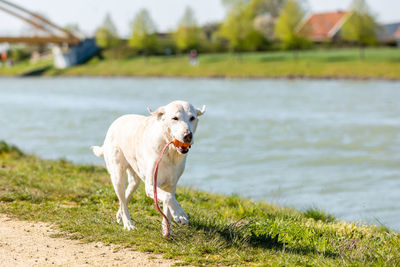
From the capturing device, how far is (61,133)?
24.3m

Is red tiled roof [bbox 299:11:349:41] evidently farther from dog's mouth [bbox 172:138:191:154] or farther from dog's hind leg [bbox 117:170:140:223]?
dog's mouth [bbox 172:138:191:154]

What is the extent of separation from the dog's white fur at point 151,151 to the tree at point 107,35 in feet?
261

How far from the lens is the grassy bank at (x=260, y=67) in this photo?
5159cm

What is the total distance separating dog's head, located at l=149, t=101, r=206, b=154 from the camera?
593 cm

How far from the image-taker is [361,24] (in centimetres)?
6172

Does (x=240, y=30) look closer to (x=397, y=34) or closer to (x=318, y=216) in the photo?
(x=397, y=34)

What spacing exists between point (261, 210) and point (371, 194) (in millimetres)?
5256

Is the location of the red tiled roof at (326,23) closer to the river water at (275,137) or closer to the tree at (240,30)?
the tree at (240,30)

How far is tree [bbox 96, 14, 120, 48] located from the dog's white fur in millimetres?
79676

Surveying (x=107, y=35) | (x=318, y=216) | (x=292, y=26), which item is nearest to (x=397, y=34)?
(x=292, y=26)

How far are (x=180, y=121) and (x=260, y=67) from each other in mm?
53698

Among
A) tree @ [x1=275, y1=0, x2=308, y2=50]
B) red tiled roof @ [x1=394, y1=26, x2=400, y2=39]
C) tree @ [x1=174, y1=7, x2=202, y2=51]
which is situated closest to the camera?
tree @ [x1=275, y1=0, x2=308, y2=50]

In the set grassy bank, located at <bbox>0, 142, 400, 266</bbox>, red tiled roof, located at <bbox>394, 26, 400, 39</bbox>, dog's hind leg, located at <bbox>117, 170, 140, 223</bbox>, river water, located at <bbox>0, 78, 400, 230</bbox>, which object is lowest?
red tiled roof, located at <bbox>394, 26, 400, 39</bbox>

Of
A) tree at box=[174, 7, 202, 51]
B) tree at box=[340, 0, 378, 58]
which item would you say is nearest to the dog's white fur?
tree at box=[340, 0, 378, 58]
